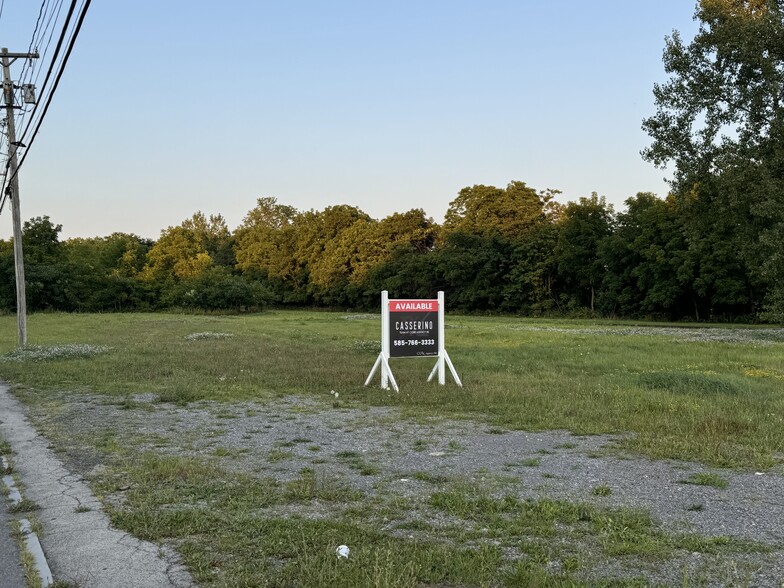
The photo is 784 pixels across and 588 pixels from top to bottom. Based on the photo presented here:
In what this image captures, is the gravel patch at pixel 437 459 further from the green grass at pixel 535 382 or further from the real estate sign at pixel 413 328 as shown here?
the real estate sign at pixel 413 328

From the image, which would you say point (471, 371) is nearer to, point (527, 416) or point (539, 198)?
point (527, 416)

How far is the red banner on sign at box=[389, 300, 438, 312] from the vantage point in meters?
14.5

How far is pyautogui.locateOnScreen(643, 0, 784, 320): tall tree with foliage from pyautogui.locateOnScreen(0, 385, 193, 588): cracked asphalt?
27.9 m

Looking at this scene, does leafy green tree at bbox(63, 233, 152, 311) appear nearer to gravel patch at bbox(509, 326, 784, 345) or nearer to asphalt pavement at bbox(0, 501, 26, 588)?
gravel patch at bbox(509, 326, 784, 345)

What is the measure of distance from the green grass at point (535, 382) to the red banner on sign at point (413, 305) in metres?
A: 1.64

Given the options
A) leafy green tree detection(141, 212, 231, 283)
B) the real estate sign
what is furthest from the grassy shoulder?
leafy green tree detection(141, 212, 231, 283)

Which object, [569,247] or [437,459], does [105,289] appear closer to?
[569,247]

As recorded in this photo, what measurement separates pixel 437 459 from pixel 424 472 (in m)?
0.73

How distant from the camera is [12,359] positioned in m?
20.6

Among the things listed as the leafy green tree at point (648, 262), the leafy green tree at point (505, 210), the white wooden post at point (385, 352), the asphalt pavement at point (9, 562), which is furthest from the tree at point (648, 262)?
the asphalt pavement at point (9, 562)

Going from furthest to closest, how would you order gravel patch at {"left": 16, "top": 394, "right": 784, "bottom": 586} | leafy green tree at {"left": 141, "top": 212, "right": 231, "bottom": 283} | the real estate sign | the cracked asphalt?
leafy green tree at {"left": 141, "top": 212, "right": 231, "bottom": 283} → the real estate sign → gravel patch at {"left": 16, "top": 394, "right": 784, "bottom": 586} → the cracked asphalt

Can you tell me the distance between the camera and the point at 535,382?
14484 mm

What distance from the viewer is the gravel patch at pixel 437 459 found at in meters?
5.47

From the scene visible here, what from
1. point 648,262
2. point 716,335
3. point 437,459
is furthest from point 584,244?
point 437,459
